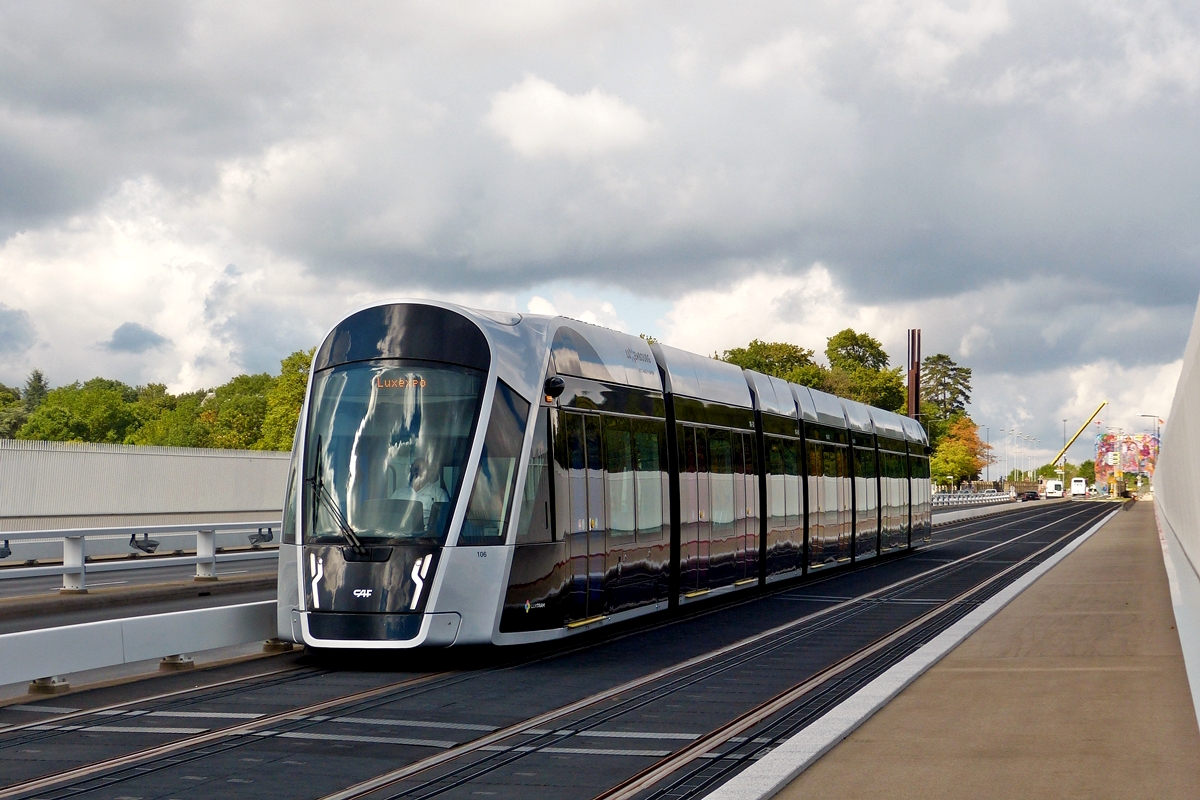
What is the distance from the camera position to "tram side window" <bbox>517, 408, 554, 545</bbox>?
13570 mm

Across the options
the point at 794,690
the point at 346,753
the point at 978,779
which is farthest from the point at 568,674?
the point at 978,779

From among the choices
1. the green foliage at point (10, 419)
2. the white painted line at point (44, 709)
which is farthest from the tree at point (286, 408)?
the white painted line at point (44, 709)

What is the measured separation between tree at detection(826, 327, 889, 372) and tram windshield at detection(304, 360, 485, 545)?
135m

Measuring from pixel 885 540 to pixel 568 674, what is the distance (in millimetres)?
22173

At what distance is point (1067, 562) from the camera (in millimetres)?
31562

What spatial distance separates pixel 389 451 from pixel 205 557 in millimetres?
11909

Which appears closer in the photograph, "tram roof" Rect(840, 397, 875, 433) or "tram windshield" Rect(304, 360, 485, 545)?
"tram windshield" Rect(304, 360, 485, 545)

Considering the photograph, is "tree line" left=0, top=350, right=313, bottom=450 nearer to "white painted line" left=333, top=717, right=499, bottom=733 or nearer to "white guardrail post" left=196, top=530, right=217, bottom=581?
"white guardrail post" left=196, top=530, right=217, bottom=581

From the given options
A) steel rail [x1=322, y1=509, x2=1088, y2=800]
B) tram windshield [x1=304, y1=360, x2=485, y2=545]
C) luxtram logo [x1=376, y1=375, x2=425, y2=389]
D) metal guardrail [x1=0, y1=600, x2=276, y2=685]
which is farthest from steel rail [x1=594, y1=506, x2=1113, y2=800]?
metal guardrail [x1=0, y1=600, x2=276, y2=685]

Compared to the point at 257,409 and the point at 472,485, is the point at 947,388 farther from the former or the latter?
the point at 472,485

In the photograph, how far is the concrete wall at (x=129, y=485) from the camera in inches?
1599

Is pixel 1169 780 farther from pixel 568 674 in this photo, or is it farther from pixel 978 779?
pixel 568 674

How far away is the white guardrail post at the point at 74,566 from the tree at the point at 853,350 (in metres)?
129

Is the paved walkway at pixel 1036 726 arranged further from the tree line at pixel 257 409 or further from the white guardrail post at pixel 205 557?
the tree line at pixel 257 409
